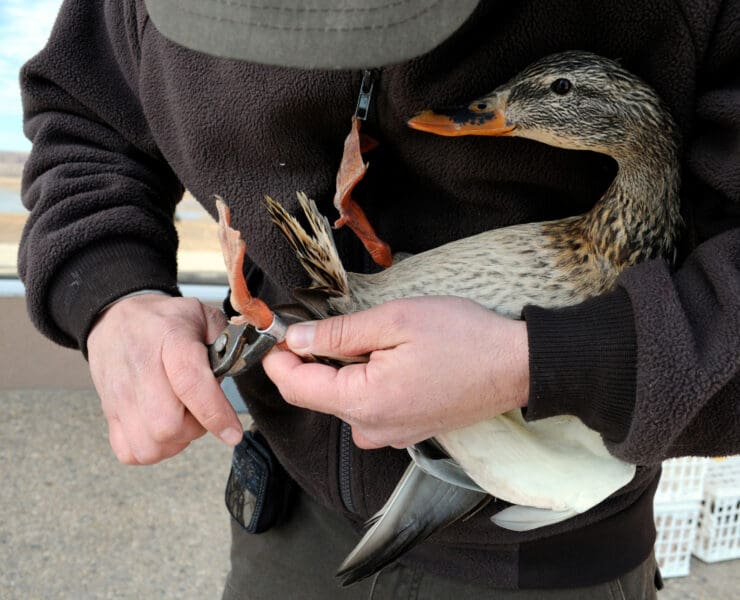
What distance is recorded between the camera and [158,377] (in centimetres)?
89

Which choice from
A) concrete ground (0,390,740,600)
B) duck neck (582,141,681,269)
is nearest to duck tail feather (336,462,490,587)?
duck neck (582,141,681,269)

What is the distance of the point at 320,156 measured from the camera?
970 mm

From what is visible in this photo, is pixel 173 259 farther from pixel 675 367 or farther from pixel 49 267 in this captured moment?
pixel 675 367

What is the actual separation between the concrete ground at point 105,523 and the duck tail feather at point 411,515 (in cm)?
155

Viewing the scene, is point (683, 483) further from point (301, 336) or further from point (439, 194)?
point (301, 336)

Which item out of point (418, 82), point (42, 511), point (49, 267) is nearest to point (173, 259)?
point (49, 267)

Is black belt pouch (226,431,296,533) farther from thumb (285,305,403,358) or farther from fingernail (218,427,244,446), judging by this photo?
thumb (285,305,403,358)

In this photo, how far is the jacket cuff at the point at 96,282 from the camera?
1006 mm

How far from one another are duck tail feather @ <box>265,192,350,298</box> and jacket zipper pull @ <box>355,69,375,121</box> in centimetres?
12

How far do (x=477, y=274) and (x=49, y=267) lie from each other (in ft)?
1.84

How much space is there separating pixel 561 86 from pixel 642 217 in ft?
0.60

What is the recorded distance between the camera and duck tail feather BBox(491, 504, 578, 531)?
3.00 feet

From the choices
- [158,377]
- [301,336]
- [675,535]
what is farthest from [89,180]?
[675,535]

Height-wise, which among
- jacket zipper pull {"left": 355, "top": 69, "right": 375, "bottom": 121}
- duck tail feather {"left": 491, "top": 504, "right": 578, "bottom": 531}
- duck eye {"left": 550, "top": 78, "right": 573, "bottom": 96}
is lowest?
duck tail feather {"left": 491, "top": 504, "right": 578, "bottom": 531}
